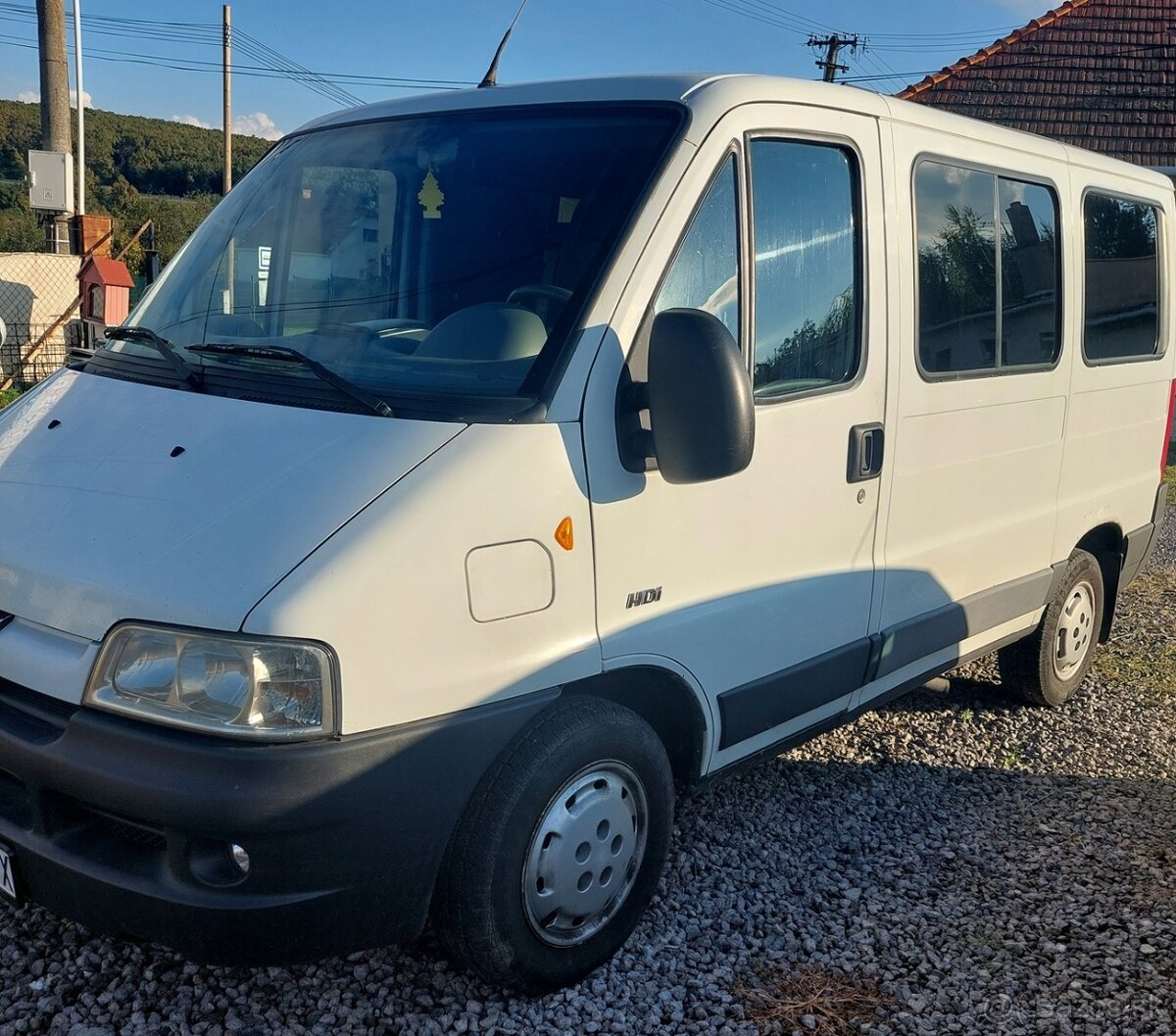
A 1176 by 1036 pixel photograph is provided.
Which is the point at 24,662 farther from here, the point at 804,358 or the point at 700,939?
the point at 804,358

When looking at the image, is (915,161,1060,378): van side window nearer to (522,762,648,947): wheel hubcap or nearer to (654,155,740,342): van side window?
(654,155,740,342): van side window

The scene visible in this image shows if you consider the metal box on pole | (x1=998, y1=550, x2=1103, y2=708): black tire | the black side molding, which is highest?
the metal box on pole

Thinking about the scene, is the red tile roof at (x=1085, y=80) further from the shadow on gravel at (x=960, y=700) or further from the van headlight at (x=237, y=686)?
the van headlight at (x=237, y=686)

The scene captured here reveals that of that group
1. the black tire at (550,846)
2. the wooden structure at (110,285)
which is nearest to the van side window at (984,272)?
the black tire at (550,846)

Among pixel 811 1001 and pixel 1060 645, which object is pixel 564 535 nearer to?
pixel 811 1001

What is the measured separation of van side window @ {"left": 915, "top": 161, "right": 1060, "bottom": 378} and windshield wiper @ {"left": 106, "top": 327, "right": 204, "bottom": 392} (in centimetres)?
222

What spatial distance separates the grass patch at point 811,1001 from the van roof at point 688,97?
2.25 meters

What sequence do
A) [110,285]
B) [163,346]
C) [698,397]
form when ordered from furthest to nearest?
[110,285] → [163,346] → [698,397]

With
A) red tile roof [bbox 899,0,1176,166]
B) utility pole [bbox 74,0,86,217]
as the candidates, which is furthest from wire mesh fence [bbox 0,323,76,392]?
red tile roof [bbox 899,0,1176,166]

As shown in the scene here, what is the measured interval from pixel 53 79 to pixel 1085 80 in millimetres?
14334

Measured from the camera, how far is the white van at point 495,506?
7.88 feet

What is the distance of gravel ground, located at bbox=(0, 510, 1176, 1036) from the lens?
290 cm

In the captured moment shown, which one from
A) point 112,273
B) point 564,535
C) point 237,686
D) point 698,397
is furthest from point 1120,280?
point 112,273

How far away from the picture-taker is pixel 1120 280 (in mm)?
5094
